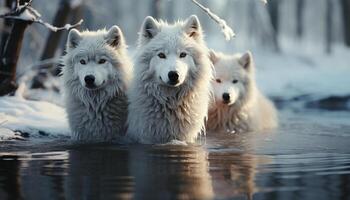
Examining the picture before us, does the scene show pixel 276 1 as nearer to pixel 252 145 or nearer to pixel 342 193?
pixel 252 145

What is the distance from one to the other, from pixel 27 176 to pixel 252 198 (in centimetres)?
201

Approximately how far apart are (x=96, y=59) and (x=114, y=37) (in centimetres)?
49

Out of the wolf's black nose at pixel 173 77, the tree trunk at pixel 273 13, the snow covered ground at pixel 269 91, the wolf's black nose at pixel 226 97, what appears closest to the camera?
the wolf's black nose at pixel 173 77

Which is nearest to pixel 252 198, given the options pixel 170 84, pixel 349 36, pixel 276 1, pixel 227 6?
pixel 170 84

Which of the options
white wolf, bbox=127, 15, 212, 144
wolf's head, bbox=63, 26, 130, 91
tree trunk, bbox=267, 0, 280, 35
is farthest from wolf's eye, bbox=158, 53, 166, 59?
tree trunk, bbox=267, 0, 280, 35

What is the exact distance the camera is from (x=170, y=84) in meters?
7.59

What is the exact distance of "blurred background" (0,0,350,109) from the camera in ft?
57.8

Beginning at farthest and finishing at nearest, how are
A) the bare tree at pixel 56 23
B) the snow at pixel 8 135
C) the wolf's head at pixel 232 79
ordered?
the bare tree at pixel 56 23
the wolf's head at pixel 232 79
the snow at pixel 8 135

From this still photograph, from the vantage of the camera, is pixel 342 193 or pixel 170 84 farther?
pixel 170 84

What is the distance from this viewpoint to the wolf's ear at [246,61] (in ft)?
34.4

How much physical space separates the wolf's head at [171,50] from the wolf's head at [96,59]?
1.22ft

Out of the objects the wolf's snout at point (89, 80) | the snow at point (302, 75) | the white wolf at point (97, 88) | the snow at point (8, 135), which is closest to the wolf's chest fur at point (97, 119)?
the white wolf at point (97, 88)

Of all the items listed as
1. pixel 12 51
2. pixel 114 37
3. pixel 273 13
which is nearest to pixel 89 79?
pixel 114 37

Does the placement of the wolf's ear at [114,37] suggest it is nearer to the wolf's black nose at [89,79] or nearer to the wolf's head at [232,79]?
the wolf's black nose at [89,79]
